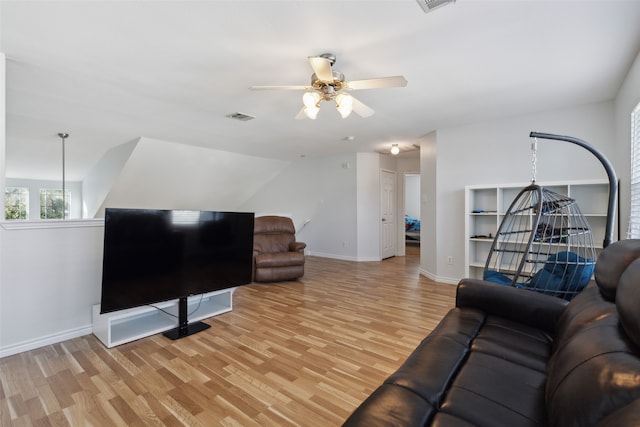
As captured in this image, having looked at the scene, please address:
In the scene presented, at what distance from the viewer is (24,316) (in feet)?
7.90

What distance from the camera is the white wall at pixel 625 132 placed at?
2574mm

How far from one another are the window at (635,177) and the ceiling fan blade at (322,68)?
2635mm

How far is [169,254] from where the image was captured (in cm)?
257

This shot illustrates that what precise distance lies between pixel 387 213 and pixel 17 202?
9124 millimetres

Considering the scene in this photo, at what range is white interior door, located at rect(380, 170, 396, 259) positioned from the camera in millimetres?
6684

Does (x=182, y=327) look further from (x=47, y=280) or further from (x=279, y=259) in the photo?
(x=279, y=259)

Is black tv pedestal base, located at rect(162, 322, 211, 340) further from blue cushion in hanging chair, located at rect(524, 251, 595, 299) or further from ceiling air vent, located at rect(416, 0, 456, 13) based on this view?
ceiling air vent, located at rect(416, 0, 456, 13)

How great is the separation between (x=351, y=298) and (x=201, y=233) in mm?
2099

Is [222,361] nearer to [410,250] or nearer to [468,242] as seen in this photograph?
[468,242]

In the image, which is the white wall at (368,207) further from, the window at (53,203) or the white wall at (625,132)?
the window at (53,203)

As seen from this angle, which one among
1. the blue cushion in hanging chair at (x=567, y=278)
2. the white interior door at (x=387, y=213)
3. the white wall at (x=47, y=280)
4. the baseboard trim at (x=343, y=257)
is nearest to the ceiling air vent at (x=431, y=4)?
the blue cushion in hanging chair at (x=567, y=278)

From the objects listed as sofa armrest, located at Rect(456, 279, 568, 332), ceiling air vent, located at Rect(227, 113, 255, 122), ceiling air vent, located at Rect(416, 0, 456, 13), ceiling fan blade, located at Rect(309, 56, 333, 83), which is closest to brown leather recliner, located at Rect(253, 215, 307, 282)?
ceiling air vent, located at Rect(227, 113, 255, 122)

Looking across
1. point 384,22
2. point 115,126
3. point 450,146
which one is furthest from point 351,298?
point 115,126

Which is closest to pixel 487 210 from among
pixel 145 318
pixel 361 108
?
pixel 361 108
